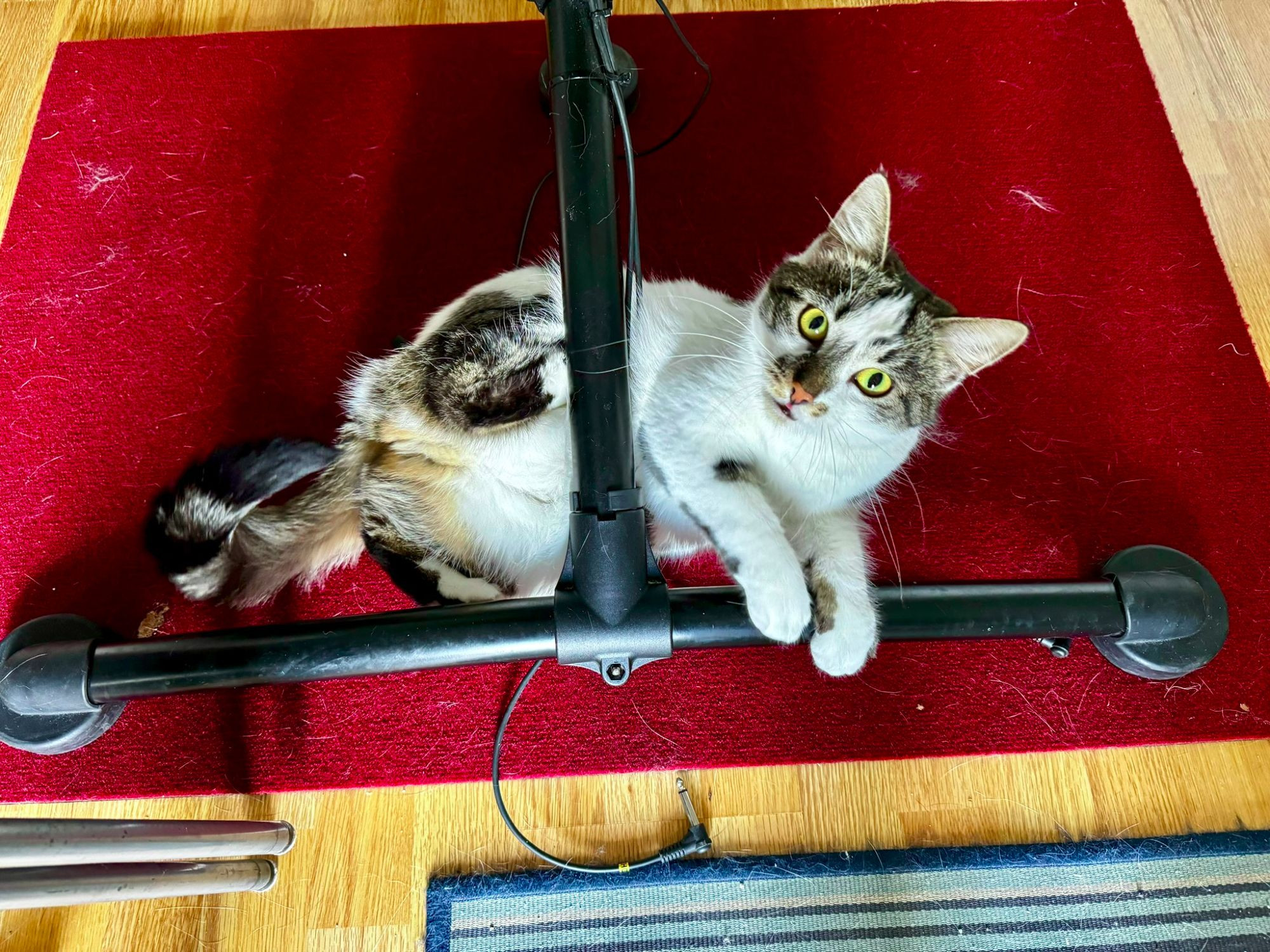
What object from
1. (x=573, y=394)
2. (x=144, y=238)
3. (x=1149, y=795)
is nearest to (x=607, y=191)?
(x=573, y=394)

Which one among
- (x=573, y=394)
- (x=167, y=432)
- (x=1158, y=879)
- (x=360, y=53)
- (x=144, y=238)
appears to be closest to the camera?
(x=573, y=394)

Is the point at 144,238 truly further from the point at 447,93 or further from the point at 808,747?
the point at 808,747

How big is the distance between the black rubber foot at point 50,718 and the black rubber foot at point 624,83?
4.22ft

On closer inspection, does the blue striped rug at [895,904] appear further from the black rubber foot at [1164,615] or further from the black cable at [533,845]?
the black rubber foot at [1164,615]

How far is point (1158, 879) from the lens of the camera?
3.94ft

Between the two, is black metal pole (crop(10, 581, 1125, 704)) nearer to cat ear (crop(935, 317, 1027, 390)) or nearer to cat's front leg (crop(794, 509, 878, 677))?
cat's front leg (crop(794, 509, 878, 677))

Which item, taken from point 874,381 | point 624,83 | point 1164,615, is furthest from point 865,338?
point 624,83

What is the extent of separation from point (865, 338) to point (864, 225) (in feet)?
0.56

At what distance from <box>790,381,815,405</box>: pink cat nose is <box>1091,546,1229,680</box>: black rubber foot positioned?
1.82 feet

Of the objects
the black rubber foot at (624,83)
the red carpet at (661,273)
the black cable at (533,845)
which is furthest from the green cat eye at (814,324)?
the black rubber foot at (624,83)

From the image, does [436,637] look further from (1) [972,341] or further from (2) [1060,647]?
(2) [1060,647]

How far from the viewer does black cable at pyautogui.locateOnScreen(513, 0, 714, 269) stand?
4.91 feet

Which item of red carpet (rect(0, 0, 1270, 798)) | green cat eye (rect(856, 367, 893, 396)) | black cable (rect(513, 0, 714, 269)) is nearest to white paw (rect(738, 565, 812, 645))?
green cat eye (rect(856, 367, 893, 396))

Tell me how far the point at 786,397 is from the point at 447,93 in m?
1.14
